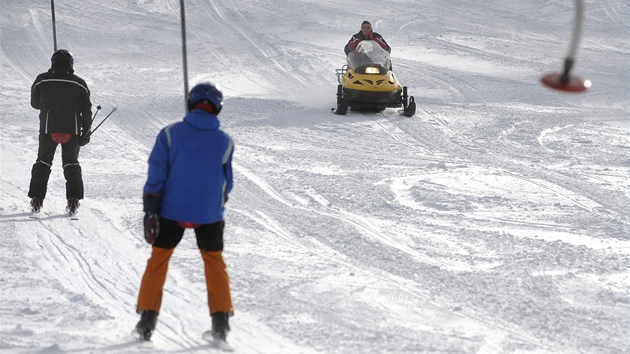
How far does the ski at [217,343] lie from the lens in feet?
18.7

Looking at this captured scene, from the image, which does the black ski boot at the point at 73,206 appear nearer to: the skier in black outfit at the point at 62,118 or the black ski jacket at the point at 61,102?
the skier in black outfit at the point at 62,118

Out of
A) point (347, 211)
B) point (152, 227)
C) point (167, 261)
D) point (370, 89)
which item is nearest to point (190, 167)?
point (152, 227)

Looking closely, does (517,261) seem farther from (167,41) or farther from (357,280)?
(167,41)

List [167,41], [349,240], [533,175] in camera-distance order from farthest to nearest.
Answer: [167,41]
[533,175]
[349,240]

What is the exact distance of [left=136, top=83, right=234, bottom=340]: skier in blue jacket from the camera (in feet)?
18.2

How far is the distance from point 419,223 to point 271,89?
9.22m

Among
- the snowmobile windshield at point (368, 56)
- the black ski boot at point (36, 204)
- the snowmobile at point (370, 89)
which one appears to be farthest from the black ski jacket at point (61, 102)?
the snowmobile windshield at point (368, 56)

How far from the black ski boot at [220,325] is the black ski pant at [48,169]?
385 cm

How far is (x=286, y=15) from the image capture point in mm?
26719

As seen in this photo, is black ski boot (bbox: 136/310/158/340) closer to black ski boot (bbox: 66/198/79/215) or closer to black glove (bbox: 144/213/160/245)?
black glove (bbox: 144/213/160/245)

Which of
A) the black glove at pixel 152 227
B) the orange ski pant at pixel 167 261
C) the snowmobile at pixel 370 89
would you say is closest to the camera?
the black glove at pixel 152 227

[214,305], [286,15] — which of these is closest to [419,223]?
[214,305]

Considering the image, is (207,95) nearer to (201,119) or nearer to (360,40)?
(201,119)

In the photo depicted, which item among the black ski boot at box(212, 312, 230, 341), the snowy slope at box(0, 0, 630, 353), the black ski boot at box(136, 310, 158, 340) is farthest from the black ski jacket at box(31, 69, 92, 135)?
the black ski boot at box(212, 312, 230, 341)
